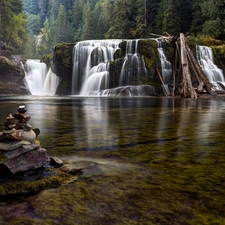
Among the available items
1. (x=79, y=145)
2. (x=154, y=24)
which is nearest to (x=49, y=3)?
(x=154, y=24)

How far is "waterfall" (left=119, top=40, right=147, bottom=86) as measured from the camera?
29.4 metres

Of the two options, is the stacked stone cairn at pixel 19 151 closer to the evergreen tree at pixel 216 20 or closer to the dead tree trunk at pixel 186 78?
the dead tree trunk at pixel 186 78

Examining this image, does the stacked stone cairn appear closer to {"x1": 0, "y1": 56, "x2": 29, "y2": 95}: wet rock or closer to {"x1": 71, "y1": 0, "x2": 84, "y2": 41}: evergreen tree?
{"x1": 0, "y1": 56, "x2": 29, "y2": 95}: wet rock

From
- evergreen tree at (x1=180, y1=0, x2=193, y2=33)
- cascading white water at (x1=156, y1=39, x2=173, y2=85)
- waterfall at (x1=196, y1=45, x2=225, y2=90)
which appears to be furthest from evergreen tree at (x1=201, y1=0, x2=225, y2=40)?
cascading white water at (x1=156, y1=39, x2=173, y2=85)

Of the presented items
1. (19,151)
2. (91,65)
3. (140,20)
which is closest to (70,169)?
(19,151)

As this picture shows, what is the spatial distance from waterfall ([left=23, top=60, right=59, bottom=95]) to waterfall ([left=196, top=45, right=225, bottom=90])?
816 inches

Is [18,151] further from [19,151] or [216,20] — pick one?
[216,20]

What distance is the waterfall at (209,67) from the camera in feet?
94.9

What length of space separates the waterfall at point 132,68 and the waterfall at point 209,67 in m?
6.73

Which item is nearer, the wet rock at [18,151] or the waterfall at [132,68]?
the wet rock at [18,151]

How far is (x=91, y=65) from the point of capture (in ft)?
110

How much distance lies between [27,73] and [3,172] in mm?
44055

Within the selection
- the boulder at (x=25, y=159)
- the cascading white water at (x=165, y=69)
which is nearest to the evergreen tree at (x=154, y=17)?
the cascading white water at (x=165, y=69)

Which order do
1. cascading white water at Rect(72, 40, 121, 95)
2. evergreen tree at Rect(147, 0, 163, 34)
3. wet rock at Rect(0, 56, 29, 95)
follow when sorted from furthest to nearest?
evergreen tree at Rect(147, 0, 163, 34), wet rock at Rect(0, 56, 29, 95), cascading white water at Rect(72, 40, 121, 95)
